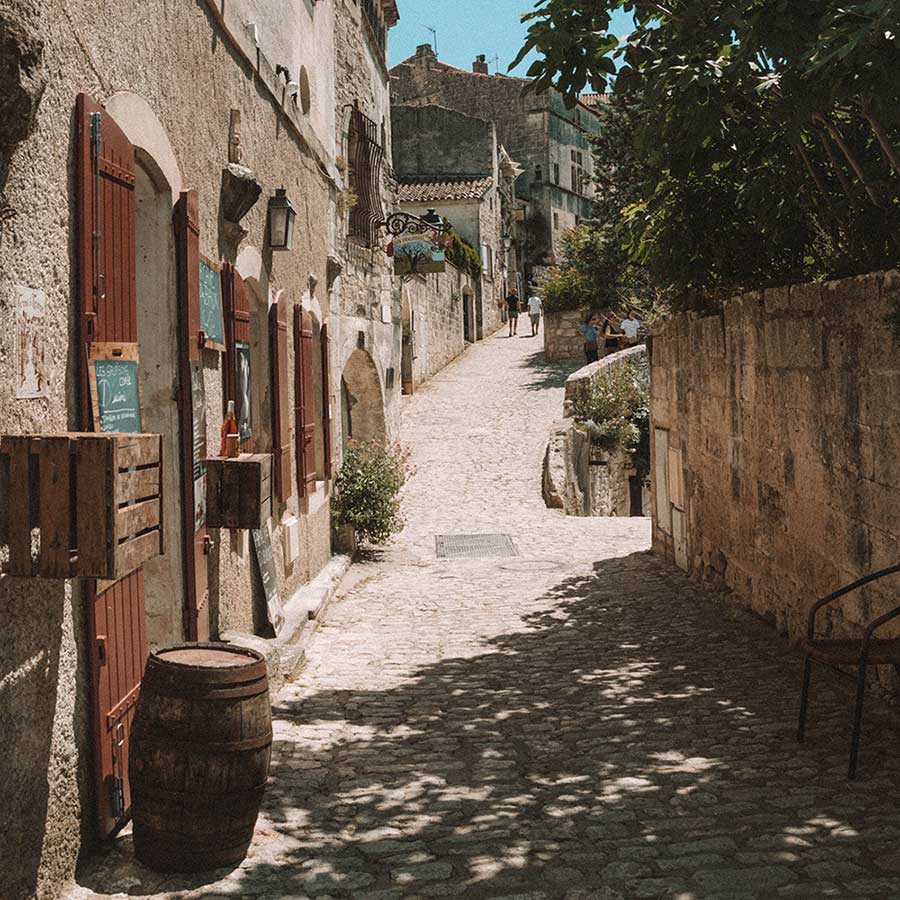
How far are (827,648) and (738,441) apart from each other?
3.48 metres

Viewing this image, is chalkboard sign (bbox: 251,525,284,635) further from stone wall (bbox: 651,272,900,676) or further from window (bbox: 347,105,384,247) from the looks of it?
window (bbox: 347,105,384,247)

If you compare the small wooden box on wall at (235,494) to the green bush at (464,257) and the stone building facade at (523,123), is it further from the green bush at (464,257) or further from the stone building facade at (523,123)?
the stone building facade at (523,123)

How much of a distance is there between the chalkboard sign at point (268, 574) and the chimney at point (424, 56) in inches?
1667

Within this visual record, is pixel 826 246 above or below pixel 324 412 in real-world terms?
above

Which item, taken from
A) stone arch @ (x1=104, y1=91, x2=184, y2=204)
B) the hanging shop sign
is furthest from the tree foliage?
the hanging shop sign

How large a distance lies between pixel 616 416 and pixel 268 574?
1193 cm

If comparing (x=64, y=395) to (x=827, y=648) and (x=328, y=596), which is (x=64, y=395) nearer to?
(x=827, y=648)

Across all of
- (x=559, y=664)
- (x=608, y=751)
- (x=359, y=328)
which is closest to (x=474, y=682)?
(x=559, y=664)

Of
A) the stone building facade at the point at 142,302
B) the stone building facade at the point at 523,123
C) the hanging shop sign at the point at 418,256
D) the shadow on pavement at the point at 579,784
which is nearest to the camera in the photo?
the stone building facade at the point at 142,302

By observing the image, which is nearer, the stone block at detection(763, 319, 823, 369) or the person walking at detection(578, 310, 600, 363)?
the stone block at detection(763, 319, 823, 369)

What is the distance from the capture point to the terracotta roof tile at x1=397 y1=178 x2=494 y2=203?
112 feet

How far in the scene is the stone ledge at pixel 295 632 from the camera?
6.16 meters

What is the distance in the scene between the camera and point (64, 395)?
3.62 metres

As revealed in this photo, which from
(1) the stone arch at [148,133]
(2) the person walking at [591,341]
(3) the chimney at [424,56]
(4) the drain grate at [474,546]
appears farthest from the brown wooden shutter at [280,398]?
(3) the chimney at [424,56]
